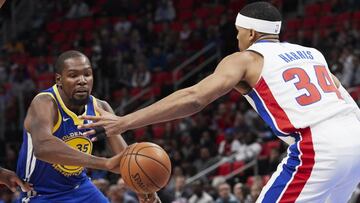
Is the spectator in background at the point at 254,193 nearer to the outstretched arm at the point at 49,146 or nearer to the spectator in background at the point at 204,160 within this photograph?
the spectator in background at the point at 204,160

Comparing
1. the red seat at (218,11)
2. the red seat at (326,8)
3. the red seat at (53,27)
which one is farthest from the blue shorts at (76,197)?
the red seat at (53,27)

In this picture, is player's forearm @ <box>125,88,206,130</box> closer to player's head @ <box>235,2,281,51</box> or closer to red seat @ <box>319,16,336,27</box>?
player's head @ <box>235,2,281,51</box>

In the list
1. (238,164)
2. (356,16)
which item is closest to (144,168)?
(238,164)

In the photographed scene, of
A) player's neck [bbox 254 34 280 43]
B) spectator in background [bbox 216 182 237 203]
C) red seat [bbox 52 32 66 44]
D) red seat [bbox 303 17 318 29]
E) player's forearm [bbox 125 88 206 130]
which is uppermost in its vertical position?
player's neck [bbox 254 34 280 43]

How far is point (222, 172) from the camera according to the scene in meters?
13.6

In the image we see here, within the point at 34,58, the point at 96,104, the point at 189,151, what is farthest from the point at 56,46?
the point at 96,104

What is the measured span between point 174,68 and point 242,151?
16.8ft

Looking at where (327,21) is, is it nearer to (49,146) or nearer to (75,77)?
(75,77)

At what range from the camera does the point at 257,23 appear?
5316 millimetres

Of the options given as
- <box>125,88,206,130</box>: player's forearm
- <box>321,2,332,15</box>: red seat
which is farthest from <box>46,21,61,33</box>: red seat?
<box>125,88,206,130</box>: player's forearm

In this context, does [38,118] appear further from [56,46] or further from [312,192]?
[56,46]

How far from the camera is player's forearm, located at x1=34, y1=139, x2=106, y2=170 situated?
569cm

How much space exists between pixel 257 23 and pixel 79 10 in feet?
57.3

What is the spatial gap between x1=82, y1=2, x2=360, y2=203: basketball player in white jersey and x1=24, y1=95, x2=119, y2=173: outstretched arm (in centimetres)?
66
